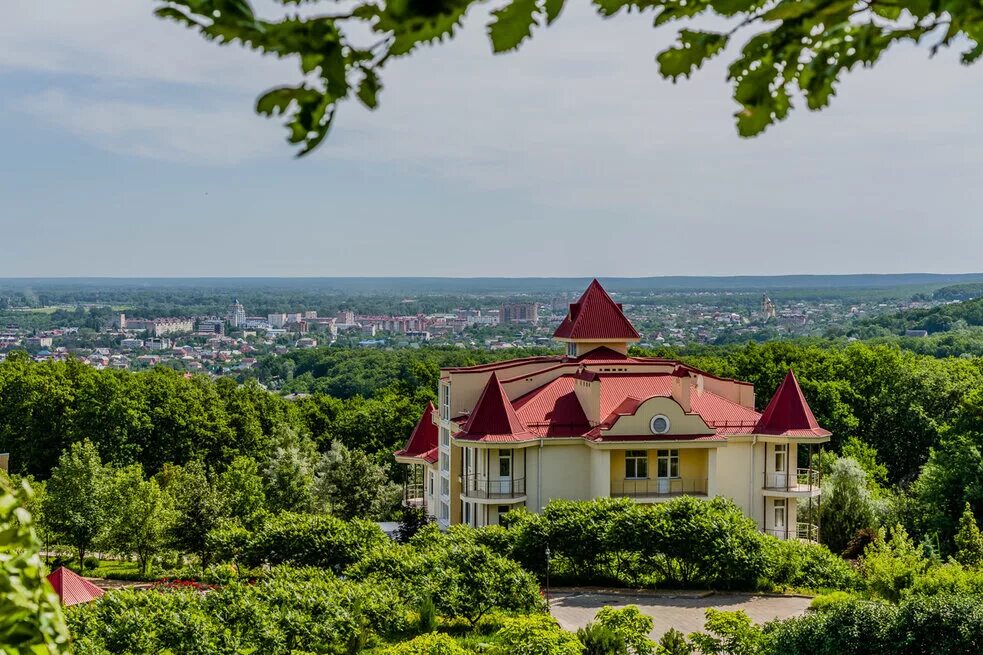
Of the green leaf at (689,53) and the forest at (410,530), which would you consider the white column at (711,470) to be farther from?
the green leaf at (689,53)

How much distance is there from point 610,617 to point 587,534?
6.47 metres

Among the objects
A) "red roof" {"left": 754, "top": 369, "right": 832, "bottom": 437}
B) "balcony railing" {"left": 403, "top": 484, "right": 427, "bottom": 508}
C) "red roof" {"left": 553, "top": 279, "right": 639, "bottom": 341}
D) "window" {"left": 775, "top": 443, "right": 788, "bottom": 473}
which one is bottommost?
"balcony railing" {"left": 403, "top": 484, "right": 427, "bottom": 508}

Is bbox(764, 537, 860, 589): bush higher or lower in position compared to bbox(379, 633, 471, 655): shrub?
lower

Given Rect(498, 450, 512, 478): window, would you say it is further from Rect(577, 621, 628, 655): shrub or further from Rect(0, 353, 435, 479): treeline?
Rect(0, 353, 435, 479): treeline

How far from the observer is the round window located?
28859 millimetres

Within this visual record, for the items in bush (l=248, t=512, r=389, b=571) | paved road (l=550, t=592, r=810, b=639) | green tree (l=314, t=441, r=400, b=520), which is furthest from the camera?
green tree (l=314, t=441, r=400, b=520)

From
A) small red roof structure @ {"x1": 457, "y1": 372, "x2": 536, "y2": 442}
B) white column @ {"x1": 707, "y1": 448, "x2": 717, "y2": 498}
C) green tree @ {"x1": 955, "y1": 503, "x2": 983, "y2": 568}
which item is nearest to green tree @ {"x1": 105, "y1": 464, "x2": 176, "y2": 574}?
small red roof structure @ {"x1": 457, "y1": 372, "x2": 536, "y2": 442}

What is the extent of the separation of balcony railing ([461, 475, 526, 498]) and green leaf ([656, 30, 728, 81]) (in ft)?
87.1

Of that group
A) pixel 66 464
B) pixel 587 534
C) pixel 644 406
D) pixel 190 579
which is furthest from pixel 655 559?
pixel 66 464

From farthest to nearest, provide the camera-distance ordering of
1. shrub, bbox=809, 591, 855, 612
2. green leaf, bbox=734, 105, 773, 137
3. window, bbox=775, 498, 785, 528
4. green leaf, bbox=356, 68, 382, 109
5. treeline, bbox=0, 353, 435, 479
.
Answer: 1. treeline, bbox=0, 353, 435, 479
2. window, bbox=775, 498, 785, 528
3. shrub, bbox=809, 591, 855, 612
4. green leaf, bbox=734, 105, 773, 137
5. green leaf, bbox=356, 68, 382, 109

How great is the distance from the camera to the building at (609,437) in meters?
28.9

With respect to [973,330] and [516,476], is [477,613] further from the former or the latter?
[973,330]

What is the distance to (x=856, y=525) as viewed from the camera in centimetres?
3066

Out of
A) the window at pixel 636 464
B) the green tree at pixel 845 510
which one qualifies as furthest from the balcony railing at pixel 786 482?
the window at pixel 636 464
